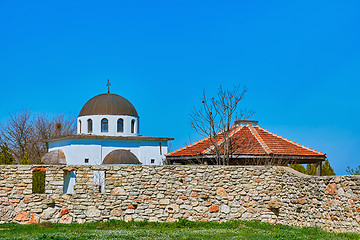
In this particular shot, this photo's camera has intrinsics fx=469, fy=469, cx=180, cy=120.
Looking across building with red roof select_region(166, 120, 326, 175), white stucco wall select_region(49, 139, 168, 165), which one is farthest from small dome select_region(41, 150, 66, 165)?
building with red roof select_region(166, 120, 326, 175)

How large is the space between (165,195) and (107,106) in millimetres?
30993

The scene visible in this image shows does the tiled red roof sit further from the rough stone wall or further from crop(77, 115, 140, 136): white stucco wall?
crop(77, 115, 140, 136): white stucco wall

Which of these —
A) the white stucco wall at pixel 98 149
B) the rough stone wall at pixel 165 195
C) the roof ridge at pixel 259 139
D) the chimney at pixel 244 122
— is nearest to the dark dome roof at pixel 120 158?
the white stucco wall at pixel 98 149

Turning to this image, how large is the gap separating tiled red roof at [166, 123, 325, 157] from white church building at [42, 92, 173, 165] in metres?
19.9

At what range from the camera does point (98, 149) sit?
1715 inches

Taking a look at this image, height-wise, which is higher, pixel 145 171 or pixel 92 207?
pixel 145 171

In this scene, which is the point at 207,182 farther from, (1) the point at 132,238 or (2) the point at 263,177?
(1) the point at 132,238

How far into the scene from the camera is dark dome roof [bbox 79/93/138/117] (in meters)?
44.0

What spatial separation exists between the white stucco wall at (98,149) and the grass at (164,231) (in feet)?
95.6

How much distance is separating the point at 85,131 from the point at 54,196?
31.5 m

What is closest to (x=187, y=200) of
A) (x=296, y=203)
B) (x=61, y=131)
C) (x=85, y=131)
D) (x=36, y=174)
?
(x=296, y=203)

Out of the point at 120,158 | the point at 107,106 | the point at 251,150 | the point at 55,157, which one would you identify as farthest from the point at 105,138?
the point at 251,150

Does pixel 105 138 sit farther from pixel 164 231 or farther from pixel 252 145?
pixel 164 231

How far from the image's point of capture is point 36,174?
68.5 ft
